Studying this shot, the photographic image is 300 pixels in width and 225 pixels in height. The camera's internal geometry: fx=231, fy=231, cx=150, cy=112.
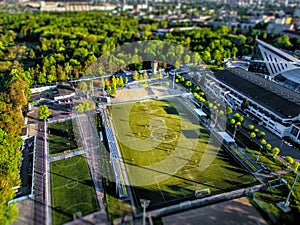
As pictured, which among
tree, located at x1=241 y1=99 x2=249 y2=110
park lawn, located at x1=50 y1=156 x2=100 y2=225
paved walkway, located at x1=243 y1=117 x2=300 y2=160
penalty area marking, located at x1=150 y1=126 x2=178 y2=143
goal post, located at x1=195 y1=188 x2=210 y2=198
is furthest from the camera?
tree, located at x1=241 y1=99 x2=249 y2=110

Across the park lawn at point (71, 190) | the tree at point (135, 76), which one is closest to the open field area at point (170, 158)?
the park lawn at point (71, 190)

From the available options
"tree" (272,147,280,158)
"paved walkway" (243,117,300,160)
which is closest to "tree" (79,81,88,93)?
"paved walkway" (243,117,300,160)

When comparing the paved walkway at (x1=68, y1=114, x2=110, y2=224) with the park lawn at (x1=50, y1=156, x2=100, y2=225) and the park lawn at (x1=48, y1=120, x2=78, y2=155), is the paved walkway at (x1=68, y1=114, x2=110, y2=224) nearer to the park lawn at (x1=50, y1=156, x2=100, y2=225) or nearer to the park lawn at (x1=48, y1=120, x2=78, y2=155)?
the park lawn at (x1=50, y1=156, x2=100, y2=225)

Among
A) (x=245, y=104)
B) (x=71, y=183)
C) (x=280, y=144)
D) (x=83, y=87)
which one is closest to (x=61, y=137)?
(x=71, y=183)

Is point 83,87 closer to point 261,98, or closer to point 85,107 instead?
point 85,107

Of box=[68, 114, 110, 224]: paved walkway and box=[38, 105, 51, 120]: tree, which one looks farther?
box=[38, 105, 51, 120]: tree

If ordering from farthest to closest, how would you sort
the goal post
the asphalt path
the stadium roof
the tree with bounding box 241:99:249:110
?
the tree with bounding box 241:99:249:110 → the stadium roof → the goal post → the asphalt path

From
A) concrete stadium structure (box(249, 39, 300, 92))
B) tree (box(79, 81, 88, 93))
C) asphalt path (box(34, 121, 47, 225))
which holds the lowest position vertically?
asphalt path (box(34, 121, 47, 225))
